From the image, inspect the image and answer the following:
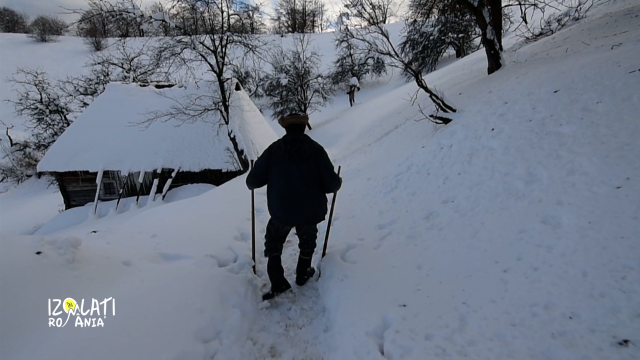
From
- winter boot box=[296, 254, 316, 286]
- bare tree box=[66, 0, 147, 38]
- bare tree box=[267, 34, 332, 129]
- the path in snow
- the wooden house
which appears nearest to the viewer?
the path in snow

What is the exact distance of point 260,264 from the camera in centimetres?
357

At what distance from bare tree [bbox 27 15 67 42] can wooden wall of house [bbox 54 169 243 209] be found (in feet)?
130

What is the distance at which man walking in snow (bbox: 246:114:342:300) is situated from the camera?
8.91 ft

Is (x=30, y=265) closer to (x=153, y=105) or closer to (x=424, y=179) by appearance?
(x=424, y=179)

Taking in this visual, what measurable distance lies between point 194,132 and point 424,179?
10.5 meters

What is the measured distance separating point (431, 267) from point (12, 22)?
76008 millimetres

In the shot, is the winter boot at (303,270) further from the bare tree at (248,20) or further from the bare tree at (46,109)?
the bare tree at (46,109)

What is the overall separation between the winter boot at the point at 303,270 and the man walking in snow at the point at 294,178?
336 millimetres

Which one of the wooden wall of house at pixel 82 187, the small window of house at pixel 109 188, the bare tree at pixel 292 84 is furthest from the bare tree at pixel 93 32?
→ the bare tree at pixel 292 84

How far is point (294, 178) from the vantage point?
2.72 meters

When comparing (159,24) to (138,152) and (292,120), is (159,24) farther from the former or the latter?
(292,120)

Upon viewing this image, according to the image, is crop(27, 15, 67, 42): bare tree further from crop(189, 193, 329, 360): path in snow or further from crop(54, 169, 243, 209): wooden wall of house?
crop(189, 193, 329, 360): path in snow

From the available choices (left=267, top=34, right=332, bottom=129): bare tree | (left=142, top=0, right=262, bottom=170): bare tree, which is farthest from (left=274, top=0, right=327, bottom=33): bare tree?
(left=142, top=0, right=262, bottom=170): bare tree

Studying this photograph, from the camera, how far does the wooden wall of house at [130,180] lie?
11.6 m
